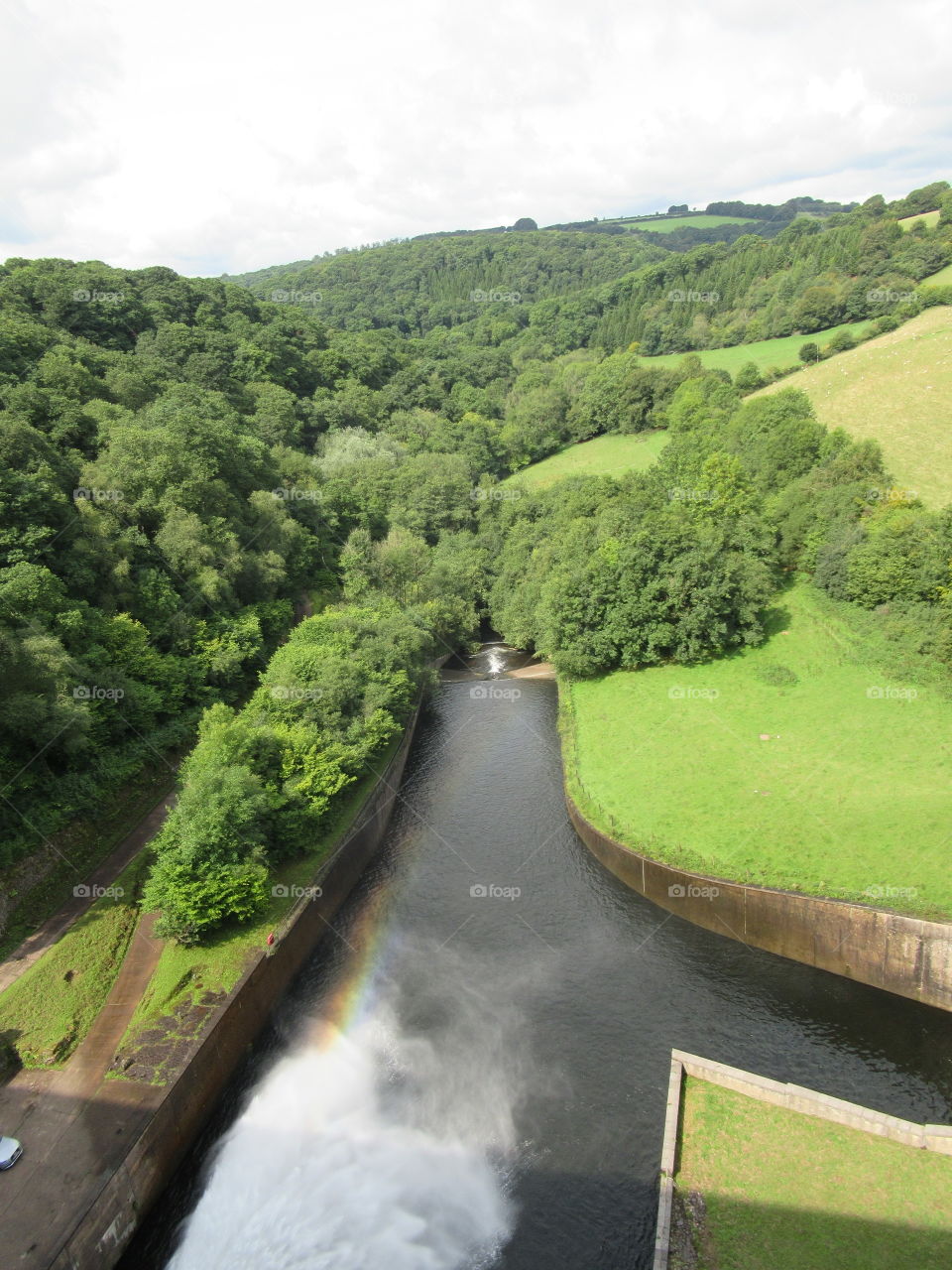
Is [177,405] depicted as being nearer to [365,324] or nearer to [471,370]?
[471,370]

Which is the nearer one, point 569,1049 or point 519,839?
point 569,1049

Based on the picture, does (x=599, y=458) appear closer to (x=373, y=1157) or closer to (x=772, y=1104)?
(x=772, y=1104)

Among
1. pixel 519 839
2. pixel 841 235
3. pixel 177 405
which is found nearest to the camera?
pixel 519 839

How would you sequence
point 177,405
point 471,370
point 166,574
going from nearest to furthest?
point 166,574 < point 177,405 < point 471,370

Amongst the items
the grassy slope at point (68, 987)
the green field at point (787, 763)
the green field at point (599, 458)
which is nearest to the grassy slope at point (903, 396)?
the green field at point (599, 458)

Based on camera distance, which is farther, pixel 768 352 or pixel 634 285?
pixel 634 285

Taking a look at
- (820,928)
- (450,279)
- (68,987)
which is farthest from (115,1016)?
(450,279)

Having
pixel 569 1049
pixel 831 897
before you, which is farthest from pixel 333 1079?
pixel 831 897
